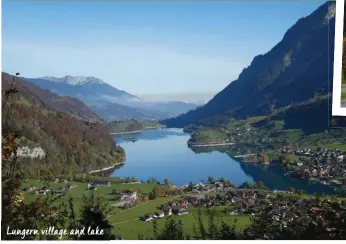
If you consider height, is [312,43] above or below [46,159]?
above

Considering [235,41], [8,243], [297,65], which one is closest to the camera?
[8,243]

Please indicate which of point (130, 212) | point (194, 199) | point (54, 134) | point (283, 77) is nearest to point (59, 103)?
point (54, 134)

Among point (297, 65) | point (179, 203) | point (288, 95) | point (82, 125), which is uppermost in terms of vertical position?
point (297, 65)

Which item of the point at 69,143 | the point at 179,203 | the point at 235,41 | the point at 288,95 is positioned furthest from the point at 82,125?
the point at 288,95

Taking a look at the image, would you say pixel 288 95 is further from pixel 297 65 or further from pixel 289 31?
pixel 289 31

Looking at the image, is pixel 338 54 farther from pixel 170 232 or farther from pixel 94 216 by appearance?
pixel 94 216

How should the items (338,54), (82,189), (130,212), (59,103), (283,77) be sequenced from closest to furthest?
1. (338,54)
2. (130,212)
3. (82,189)
4. (59,103)
5. (283,77)
